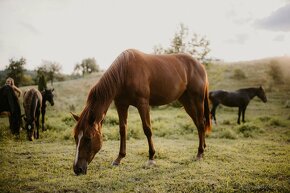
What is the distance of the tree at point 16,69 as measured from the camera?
5113 centimetres

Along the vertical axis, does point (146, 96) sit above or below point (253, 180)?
above

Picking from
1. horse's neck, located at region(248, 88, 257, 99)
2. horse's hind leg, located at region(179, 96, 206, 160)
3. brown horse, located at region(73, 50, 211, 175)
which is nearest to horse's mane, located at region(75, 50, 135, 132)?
brown horse, located at region(73, 50, 211, 175)

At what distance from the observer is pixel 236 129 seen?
1156cm

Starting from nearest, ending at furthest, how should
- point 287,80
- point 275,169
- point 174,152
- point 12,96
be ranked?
point 275,169
point 174,152
point 12,96
point 287,80

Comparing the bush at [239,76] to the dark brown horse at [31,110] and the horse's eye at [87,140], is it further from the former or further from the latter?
the horse's eye at [87,140]

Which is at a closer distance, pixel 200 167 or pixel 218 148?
pixel 200 167

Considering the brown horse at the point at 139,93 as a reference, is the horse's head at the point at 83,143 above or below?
below

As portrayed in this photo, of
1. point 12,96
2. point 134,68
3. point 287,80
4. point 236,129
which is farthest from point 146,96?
point 287,80

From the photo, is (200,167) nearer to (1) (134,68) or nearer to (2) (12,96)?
(1) (134,68)

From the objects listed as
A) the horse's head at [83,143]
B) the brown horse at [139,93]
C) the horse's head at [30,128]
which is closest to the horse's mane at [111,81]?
the brown horse at [139,93]

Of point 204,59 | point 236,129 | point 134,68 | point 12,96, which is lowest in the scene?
point 236,129

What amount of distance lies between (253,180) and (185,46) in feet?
92.8

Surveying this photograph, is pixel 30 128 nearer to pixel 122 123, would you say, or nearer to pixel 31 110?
pixel 31 110

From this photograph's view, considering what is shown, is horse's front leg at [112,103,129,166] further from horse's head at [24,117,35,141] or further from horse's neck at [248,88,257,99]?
horse's neck at [248,88,257,99]
